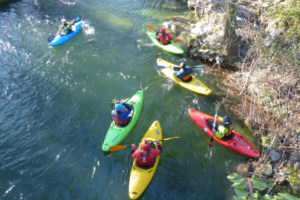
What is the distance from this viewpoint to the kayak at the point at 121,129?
6289mm

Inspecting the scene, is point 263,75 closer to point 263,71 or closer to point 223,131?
point 263,71

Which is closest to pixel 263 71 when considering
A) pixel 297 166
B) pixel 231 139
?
pixel 231 139

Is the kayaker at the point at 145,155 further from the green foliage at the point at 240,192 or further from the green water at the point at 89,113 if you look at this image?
the green foliage at the point at 240,192

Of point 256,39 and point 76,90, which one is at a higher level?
point 256,39

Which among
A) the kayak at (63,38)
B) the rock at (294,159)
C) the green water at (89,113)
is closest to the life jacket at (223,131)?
the green water at (89,113)

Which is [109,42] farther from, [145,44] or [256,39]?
[256,39]

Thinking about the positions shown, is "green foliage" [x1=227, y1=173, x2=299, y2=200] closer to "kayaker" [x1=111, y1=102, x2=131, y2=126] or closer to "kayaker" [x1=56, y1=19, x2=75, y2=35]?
"kayaker" [x1=111, y1=102, x2=131, y2=126]

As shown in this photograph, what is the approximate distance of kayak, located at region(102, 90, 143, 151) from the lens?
6289 mm

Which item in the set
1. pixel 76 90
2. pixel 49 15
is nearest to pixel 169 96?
pixel 76 90

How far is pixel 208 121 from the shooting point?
683 cm

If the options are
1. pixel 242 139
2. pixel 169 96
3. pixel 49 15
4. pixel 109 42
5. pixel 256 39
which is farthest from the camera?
pixel 49 15

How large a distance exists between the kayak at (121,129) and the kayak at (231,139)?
188 cm

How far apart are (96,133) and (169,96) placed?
119 inches

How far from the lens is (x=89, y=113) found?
7285 mm
